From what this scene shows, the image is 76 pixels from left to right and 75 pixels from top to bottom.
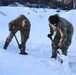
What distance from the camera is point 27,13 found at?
22.2 metres

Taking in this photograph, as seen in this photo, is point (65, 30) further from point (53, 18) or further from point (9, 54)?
point (9, 54)

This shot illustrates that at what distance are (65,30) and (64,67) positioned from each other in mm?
1152

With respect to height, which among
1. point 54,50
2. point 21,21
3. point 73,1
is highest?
point 21,21

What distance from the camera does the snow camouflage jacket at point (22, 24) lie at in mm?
9957

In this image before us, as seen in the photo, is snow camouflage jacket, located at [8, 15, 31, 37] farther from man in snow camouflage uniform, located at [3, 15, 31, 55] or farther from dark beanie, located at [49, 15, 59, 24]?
dark beanie, located at [49, 15, 59, 24]

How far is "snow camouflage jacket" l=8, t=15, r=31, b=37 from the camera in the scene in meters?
9.96

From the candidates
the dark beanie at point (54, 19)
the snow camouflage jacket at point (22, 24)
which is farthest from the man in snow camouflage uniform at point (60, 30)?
the snow camouflage jacket at point (22, 24)

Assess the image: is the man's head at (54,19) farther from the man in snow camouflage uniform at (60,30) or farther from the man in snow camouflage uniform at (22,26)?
the man in snow camouflage uniform at (22,26)

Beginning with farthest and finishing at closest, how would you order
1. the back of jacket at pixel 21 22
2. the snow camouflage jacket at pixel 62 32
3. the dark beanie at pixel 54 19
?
the back of jacket at pixel 21 22
the snow camouflage jacket at pixel 62 32
the dark beanie at pixel 54 19

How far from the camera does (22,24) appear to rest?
1011cm

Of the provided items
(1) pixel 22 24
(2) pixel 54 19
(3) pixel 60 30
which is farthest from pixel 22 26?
(2) pixel 54 19

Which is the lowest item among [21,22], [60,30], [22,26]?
[22,26]

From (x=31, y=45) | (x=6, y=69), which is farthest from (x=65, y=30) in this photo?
(x=31, y=45)

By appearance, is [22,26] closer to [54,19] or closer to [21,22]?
[21,22]
